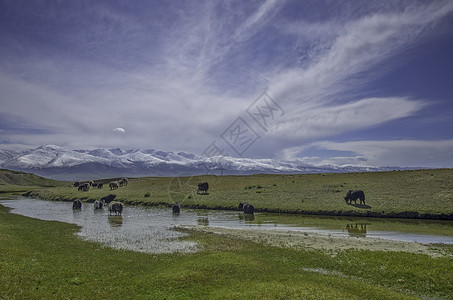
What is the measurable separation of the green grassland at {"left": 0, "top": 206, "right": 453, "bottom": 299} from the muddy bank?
2.04 meters

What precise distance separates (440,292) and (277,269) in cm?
828

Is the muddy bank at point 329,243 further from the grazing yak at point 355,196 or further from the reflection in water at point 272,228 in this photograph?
the grazing yak at point 355,196

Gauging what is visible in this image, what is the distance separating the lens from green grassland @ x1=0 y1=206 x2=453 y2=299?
13.2m

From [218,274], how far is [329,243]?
12.8 m

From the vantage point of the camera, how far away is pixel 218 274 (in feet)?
52.4

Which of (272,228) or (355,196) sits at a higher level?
(355,196)

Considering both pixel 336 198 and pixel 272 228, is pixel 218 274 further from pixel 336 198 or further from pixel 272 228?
pixel 336 198

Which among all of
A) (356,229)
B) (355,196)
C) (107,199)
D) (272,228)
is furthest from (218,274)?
(107,199)

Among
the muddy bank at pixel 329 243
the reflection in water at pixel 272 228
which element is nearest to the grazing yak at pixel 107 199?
the reflection in water at pixel 272 228

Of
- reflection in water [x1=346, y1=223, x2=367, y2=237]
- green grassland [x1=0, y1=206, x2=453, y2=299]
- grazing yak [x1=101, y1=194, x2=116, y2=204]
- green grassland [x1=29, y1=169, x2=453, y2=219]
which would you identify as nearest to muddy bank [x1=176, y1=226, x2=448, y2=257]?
green grassland [x1=0, y1=206, x2=453, y2=299]

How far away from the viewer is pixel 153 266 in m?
17.7

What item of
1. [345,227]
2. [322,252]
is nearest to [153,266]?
[322,252]

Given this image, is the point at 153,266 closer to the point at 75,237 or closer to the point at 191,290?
the point at 191,290

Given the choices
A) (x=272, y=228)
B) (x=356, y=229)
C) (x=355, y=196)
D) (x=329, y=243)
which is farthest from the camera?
(x=355, y=196)
